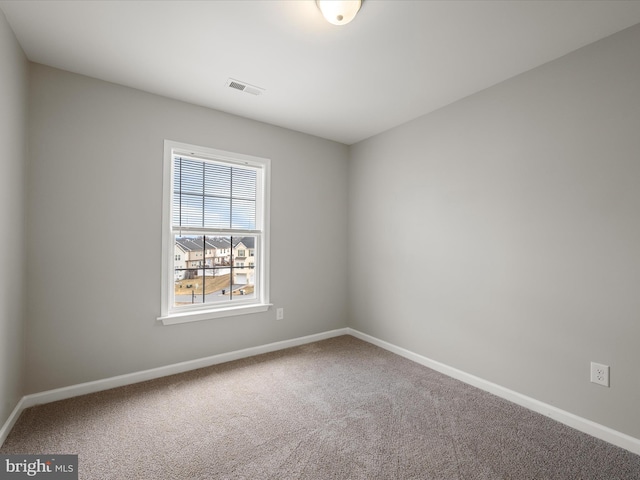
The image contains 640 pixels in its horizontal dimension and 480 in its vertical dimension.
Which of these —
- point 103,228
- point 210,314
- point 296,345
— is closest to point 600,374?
point 296,345

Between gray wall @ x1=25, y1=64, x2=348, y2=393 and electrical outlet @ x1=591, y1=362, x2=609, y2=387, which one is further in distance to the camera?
gray wall @ x1=25, y1=64, x2=348, y2=393

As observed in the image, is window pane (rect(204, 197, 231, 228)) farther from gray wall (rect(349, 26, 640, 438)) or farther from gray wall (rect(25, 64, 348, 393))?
gray wall (rect(349, 26, 640, 438))

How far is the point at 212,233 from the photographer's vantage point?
3.05m

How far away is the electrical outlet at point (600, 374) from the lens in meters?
1.91

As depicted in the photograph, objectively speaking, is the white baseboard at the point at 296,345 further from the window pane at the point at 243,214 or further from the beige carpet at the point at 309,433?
the window pane at the point at 243,214

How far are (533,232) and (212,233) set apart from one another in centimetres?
279

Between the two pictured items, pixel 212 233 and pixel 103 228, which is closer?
pixel 103 228

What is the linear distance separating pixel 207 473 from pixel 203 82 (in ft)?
8.87

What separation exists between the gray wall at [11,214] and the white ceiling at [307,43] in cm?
26

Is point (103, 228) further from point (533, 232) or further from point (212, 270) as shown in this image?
point (533, 232)

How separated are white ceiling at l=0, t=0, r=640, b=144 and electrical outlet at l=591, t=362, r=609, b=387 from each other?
209cm

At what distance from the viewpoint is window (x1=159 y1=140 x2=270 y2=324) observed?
9.25 ft

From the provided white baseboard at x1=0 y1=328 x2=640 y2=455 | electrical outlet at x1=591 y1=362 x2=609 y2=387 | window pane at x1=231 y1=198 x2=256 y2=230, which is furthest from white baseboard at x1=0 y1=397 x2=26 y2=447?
electrical outlet at x1=591 y1=362 x2=609 y2=387

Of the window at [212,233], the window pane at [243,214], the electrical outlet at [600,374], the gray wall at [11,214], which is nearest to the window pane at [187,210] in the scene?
the window at [212,233]
